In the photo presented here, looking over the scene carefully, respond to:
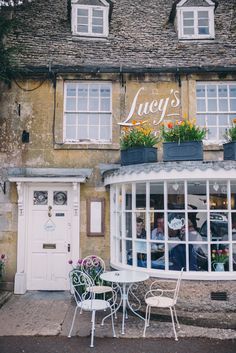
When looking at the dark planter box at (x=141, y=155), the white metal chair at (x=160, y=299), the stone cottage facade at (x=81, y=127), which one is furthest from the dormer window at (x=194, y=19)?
the white metal chair at (x=160, y=299)

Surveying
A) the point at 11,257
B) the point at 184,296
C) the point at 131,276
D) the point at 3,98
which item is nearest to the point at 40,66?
the point at 3,98

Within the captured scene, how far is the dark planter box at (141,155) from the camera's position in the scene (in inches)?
319

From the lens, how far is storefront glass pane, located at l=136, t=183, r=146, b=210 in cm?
804

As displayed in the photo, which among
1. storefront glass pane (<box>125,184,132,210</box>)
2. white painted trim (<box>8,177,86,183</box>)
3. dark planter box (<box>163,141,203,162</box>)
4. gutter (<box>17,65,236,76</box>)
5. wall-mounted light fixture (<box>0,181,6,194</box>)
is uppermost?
gutter (<box>17,65,236,76</box>)

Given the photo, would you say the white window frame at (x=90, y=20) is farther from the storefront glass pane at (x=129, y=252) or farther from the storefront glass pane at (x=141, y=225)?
the storefront glass pane at (x=129, y=252)

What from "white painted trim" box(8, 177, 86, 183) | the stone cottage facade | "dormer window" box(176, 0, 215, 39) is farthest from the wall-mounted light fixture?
"dormer window" box(176, 0, 215, 39)

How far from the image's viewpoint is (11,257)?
9328 mm

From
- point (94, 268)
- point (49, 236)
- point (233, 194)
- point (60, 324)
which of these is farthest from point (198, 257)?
point (49, 236)

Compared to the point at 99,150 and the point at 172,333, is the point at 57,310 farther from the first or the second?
the point at 99,150

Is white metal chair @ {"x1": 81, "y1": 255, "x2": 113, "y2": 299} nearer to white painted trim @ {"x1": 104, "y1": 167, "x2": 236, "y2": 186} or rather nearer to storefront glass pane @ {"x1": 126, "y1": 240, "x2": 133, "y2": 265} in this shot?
storefront glass pane @ {"x1": 126, "y1": 240, "x2": 133, "y2": 265}

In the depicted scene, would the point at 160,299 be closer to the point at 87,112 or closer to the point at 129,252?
the point at 129,252

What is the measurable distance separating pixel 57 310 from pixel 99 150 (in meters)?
4.22

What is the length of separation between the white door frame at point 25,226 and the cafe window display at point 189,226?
2072mm

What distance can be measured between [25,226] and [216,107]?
623cm
